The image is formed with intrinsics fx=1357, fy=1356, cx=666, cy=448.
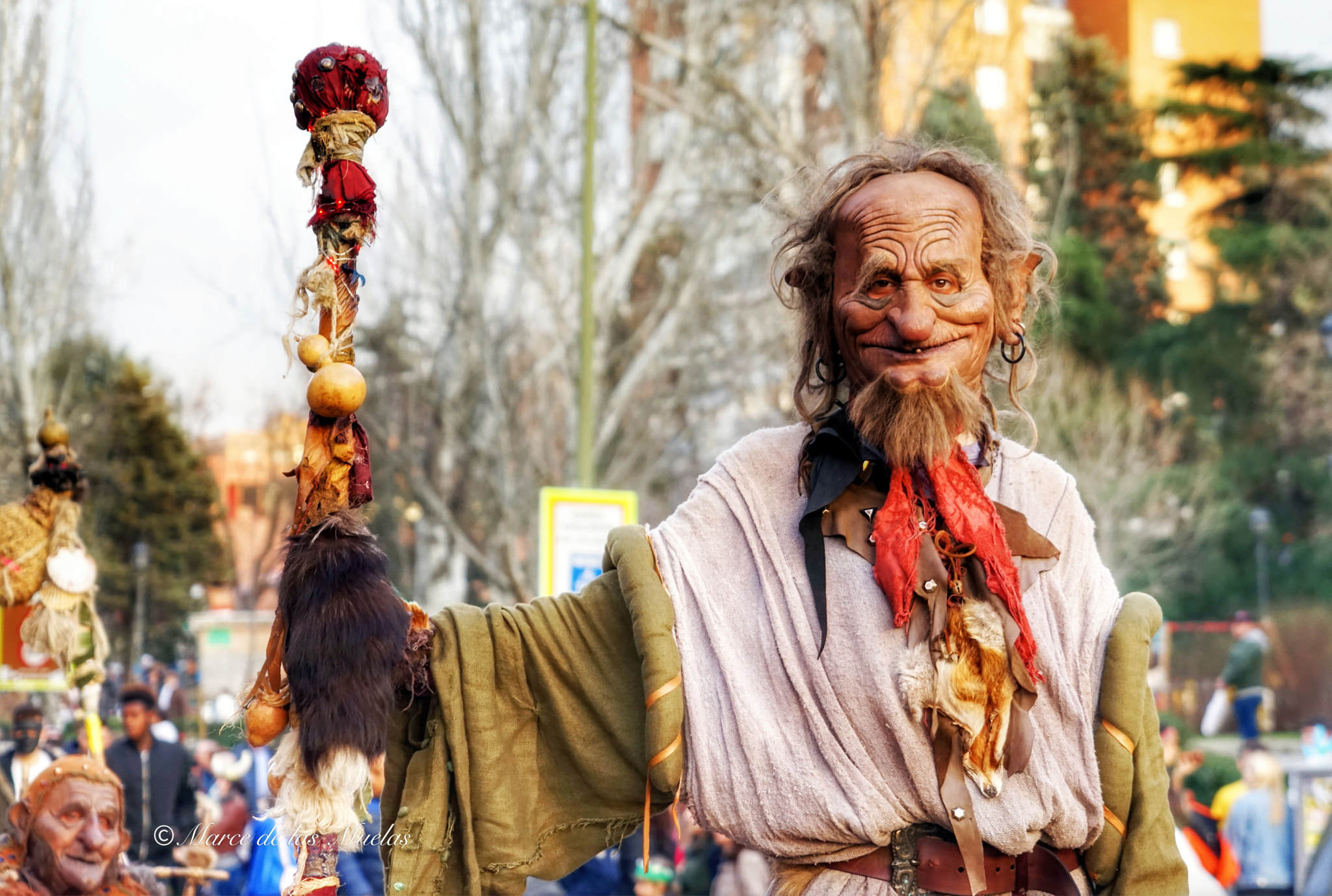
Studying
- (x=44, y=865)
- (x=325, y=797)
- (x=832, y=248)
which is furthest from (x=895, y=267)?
(x=44, y=865)

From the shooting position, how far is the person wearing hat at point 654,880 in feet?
24.0

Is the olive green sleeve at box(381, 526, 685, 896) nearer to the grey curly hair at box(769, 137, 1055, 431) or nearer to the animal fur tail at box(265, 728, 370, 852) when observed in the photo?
the animal fur tail at box(265, 728, 370, 852)

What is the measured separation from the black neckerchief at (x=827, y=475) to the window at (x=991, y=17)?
12.0 meters

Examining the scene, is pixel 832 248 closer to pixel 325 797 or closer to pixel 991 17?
pixel 325 797

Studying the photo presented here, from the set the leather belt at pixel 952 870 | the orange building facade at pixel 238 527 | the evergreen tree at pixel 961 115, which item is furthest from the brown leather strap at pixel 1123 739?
the orange building facade at pixel 238 527

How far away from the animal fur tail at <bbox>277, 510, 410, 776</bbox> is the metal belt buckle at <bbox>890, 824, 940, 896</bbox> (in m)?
0.91

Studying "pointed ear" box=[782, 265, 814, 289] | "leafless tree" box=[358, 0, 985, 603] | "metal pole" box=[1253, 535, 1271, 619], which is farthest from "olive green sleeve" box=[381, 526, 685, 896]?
"metal pole" box=[1253, 535, 1271, 619]

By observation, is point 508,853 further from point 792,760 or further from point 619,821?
point 792,760

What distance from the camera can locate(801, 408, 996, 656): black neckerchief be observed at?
2.48 m

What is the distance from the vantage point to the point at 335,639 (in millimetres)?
2182

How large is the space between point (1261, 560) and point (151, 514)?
809 inches

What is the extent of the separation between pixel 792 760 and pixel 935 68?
12.1m

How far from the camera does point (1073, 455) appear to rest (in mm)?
21797

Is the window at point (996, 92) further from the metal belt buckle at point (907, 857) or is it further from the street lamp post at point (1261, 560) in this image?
the metal belt buckle at point (907, 857)
